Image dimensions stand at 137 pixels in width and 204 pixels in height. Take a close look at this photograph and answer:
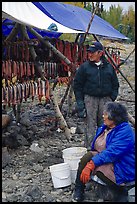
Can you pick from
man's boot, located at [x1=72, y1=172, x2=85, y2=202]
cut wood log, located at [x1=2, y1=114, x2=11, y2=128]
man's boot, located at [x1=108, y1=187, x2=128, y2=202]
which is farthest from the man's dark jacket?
cut wood log, located at [x1=2, y1=114, x2=11, y2=128]

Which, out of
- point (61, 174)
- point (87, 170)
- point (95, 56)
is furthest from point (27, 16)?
point (87, 170)

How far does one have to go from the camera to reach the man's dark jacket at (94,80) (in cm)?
548

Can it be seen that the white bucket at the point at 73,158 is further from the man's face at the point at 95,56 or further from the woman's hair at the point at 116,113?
the man's face at the point at 95,56

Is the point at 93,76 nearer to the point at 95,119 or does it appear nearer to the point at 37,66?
the point at 95,119

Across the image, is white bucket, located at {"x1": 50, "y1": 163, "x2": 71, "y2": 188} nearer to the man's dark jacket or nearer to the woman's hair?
the woman's hair

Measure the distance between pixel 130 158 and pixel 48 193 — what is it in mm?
1238

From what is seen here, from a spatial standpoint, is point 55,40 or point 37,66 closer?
point 37,66

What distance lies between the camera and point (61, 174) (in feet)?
15.6

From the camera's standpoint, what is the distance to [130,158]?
4113mm

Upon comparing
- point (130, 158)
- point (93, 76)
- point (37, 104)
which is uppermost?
point (93, 76)

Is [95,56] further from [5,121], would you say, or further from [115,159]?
[5,121]

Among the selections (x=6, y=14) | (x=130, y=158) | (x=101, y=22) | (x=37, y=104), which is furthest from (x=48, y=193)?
(x=37, y=104)

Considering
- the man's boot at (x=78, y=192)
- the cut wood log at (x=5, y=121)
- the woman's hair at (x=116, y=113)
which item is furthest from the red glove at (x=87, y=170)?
the cut wood log at (x=5, y=121)

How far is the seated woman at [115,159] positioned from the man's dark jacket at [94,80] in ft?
3.98
